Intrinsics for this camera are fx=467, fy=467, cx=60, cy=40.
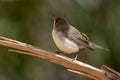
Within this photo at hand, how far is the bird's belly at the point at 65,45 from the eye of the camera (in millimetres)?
3885

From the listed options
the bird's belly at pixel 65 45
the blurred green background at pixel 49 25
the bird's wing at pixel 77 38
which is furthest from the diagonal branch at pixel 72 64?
the blurred green background at pixel 49 25

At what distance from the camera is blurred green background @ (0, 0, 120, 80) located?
598 centimetres

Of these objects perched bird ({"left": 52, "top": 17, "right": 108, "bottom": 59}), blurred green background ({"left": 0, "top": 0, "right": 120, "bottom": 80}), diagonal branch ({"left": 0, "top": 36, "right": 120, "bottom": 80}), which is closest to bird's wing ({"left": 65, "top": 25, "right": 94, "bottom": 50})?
perched bird ({"left": 52, "top": 17, "right": 108, "bottom": 59})

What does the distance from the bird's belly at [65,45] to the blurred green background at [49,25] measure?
5.90 ft

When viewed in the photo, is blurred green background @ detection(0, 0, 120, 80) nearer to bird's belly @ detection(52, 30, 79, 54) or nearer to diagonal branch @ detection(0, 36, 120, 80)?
bird's belly @ detection(52, 30, 79, 54)

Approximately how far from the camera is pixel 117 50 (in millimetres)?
6031

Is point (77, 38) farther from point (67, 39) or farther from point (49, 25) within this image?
point (49, 25)

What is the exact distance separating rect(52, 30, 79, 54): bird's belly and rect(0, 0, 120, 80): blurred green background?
5.90 ft

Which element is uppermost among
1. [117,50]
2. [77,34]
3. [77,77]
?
[77,34]

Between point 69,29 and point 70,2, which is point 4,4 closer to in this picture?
point 70,2

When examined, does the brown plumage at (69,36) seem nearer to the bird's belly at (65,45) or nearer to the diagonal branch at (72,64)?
the bird's belly at (65,45)

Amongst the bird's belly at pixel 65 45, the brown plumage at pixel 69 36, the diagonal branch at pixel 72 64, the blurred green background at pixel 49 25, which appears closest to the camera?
the diagonal branch at pixel 72 64

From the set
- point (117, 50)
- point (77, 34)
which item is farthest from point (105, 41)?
point (77, 34)

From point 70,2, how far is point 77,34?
198 cm
